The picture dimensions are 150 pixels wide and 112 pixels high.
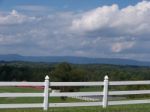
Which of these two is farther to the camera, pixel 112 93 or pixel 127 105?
pixel 127 105

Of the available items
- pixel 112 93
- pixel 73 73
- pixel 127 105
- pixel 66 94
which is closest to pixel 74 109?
pixel 66 94

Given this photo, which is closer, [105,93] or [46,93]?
[46,93]

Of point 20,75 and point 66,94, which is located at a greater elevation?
point 20,75

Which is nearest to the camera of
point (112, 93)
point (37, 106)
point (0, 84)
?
point (0, 84)

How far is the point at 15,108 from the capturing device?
17.6 meters

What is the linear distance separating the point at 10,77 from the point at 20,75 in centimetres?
185

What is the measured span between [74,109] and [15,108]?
7.94 ft

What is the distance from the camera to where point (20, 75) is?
251 feet

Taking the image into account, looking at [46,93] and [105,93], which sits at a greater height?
[105,93]

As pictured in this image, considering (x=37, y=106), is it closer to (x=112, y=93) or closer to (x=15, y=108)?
(x=15, y=108)

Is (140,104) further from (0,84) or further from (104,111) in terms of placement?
(0,84)

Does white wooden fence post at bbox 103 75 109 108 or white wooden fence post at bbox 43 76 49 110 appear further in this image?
white wooden fence post at bbox 103 75 109 108

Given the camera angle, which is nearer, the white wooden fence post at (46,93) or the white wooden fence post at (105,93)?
the white wooden fence post at (46,93)

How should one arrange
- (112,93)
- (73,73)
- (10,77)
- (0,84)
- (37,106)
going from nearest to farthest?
(0,84), (37,106), (112,93), (73,73), (10,77)
